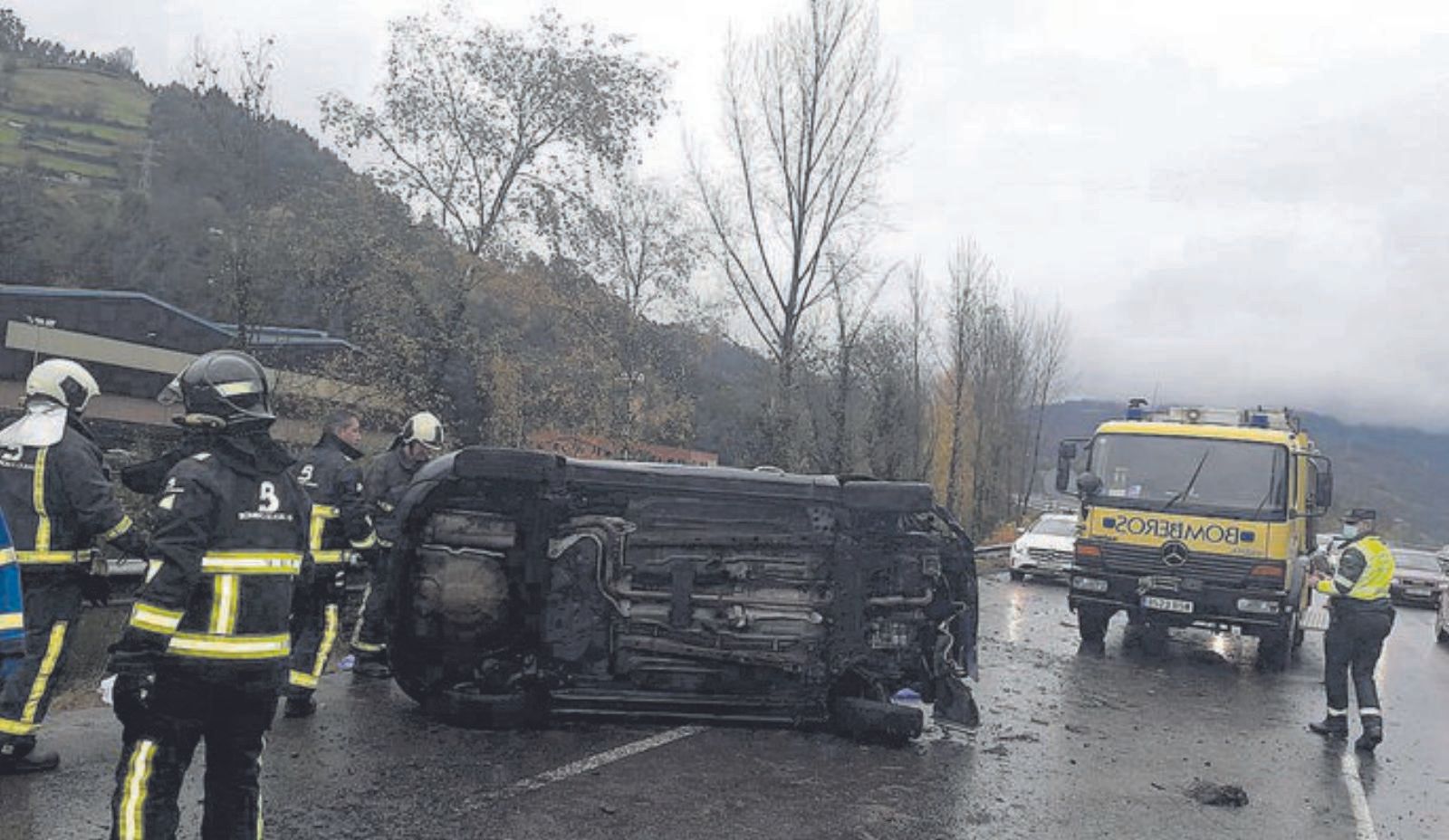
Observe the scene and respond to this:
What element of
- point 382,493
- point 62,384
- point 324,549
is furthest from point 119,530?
point 382,493

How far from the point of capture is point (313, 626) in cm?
618

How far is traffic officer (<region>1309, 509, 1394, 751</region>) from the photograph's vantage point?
7.97m

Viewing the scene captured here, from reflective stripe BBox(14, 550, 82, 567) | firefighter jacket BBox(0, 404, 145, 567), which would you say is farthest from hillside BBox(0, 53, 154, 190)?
reflective stripe BBox(14, 550, 82, 567)

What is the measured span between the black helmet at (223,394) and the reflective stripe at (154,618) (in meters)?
0.67

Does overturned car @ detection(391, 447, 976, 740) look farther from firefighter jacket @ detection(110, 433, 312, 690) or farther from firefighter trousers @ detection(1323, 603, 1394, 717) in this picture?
firefighter trousers @ detection(1323, 603, 1394, 717)

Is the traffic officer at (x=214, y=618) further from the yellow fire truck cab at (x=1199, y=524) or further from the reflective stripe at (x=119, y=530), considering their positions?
the yellow fire truck cab at (x=1199, y=524)

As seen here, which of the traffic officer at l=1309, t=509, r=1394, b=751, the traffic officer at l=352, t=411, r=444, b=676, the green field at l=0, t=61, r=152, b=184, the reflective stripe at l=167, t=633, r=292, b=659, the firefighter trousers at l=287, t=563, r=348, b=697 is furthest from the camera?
the green field at l=0, t=61, r=152, b=184

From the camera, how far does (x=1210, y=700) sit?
9508 mm

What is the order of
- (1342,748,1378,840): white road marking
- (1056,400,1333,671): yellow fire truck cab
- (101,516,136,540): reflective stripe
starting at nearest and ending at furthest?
(101,516,136,540): reflective stripe < (1342,748,1378,840): white road marking < (1056,400,1333,671): yellow fire truck cab

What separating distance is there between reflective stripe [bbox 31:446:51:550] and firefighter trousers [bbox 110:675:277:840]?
1.92 m

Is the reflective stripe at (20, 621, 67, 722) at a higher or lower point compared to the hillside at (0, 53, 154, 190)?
lower

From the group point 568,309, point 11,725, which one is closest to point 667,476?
point 11,725

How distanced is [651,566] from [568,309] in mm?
13983

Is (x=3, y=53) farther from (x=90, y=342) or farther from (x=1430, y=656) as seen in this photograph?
(x=1430, y=656)
